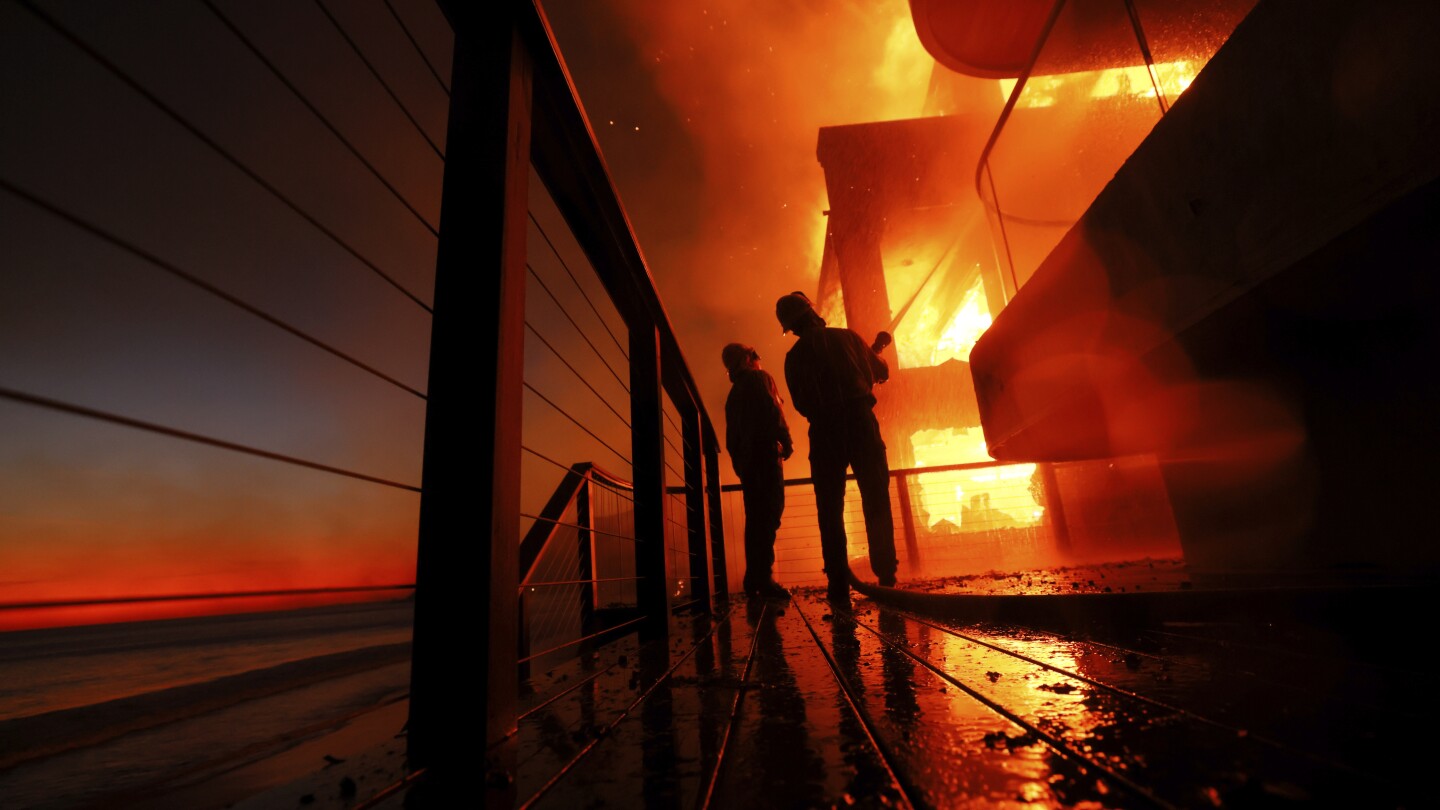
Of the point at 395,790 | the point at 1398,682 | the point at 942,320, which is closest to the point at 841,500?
the point at 1398,682

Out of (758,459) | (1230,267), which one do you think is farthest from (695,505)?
(1230,267)

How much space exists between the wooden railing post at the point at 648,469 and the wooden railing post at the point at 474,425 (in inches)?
38.1

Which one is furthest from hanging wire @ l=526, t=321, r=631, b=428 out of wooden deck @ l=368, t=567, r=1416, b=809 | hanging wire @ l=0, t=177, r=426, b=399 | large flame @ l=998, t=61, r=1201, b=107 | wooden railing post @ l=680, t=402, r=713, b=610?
large flame @ l=998, t=61, r=1201, b=107

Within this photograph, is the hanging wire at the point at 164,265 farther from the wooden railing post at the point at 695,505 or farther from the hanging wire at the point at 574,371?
the wooden railing post at the point at 695,505

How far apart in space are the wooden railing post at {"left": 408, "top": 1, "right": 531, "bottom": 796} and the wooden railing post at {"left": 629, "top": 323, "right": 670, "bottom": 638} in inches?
38.1

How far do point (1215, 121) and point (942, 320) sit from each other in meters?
4.90

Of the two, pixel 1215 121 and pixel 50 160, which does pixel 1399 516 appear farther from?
pixel 50 160

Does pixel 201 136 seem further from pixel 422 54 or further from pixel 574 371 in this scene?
pixel 574 371

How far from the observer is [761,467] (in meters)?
3.37

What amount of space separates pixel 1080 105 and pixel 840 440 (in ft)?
5.08

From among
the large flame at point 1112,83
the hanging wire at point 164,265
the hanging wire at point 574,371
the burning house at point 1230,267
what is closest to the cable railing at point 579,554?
the hanging wire at point 574,371

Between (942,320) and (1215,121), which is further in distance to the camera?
(942,320)

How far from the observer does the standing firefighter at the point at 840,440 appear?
2.56m

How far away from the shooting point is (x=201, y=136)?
0.50 metres
